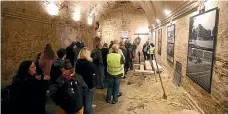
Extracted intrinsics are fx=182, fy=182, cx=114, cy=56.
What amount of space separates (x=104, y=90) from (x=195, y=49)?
338 centimetres

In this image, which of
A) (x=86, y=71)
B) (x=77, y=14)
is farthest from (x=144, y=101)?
(x=77, y=14)

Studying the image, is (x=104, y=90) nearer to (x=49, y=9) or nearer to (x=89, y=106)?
(x=89, y=106)

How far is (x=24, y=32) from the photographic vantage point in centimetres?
511

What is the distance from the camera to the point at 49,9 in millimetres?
6496

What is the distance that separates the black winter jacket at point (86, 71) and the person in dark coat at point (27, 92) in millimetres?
778

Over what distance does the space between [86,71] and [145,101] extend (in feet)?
8.27

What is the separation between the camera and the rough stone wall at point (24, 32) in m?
4.43

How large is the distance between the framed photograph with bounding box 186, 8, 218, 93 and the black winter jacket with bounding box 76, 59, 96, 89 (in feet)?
8.08

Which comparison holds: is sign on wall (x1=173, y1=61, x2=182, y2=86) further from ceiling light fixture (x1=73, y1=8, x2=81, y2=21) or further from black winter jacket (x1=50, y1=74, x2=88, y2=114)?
ceiling light fixture (x1=73, y1=8, x2=81, y2=21)

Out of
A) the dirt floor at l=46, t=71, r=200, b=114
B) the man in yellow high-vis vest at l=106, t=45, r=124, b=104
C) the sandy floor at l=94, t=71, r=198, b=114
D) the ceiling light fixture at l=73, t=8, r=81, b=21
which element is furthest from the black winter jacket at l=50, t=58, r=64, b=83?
the ceiling light fixture at l=73, t=8, r=81, b=21

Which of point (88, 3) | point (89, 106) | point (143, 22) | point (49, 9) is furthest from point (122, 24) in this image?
point (89, 106)

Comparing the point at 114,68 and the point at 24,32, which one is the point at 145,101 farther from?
the point at 24,32

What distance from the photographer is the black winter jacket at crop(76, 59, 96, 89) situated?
11.8ft

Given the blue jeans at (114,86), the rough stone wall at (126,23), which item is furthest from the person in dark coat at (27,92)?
the rough stone wall at (126,23)
